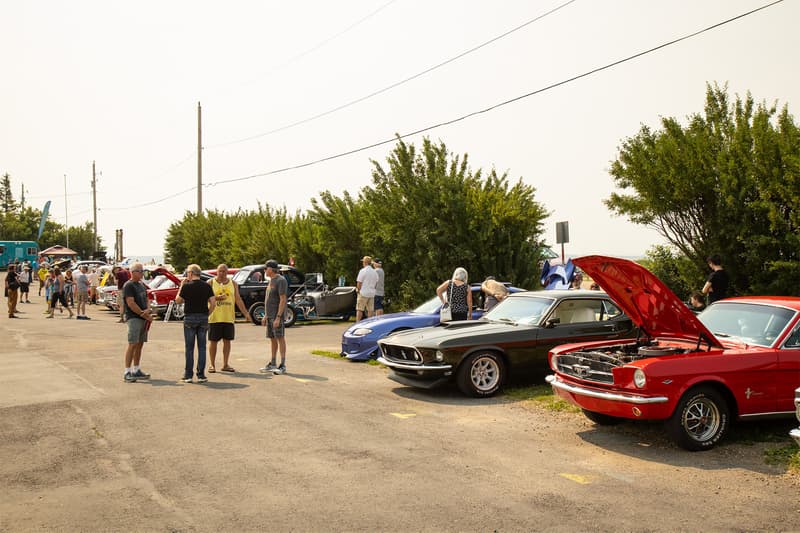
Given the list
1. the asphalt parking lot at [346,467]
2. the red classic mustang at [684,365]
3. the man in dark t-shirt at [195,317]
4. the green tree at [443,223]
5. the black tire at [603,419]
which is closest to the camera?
the asphalt parking lot at [346,467]

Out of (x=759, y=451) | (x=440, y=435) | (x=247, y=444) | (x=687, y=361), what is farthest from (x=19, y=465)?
(x=759, y=451)

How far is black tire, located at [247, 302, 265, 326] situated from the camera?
22234mm

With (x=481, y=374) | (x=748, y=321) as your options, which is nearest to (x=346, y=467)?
(x=481, y=374)

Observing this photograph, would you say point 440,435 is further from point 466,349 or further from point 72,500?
point 72,500

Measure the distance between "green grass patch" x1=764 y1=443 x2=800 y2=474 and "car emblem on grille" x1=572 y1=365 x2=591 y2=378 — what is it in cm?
185

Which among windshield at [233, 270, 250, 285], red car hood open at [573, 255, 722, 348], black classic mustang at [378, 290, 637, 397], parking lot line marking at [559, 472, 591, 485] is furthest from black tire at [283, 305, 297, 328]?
parking lot line marking at [559, 472, 591, 485]

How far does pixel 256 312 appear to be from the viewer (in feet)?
73.5

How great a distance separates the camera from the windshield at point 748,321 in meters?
7.58

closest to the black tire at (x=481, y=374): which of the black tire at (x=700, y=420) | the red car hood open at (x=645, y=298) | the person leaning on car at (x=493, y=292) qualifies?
the red car hood open at (x=645, y=298)

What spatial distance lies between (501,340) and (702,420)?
340 centimetres

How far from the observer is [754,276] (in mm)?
14984

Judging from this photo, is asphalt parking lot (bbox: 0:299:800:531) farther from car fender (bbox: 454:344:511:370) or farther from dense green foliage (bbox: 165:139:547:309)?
dense green foliage (bbox: 165:139:547:309)

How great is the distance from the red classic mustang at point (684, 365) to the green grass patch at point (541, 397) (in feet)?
4.05

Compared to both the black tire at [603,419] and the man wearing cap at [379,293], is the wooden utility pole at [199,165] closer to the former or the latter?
the man wearing cap at [379,293]
